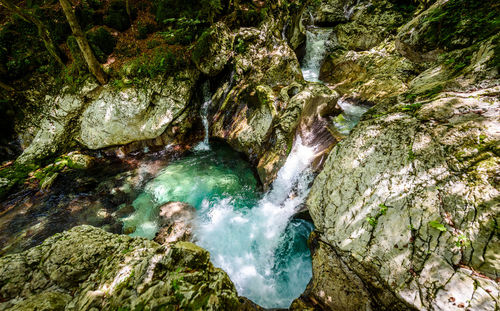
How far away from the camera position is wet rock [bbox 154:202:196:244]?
17.8 feet

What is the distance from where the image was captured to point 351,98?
867 centimetres

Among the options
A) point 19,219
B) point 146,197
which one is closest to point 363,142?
point 146,197

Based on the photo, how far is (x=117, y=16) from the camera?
928 cm

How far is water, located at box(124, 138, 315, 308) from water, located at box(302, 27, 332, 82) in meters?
7.90

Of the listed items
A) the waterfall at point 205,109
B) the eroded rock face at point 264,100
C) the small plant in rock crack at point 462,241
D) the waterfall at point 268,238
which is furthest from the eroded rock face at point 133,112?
the small plant in rock crack at point 462,241

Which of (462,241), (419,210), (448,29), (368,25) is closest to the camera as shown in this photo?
(462,241)

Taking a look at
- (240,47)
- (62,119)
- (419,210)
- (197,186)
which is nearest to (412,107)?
(419,210)

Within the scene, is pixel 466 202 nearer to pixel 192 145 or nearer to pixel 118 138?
pixel 192 145

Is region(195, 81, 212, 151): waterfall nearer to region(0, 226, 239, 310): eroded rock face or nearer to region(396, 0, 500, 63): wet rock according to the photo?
region(0, 226, 239, 310): eroded rock face

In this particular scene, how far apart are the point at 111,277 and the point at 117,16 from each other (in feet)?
40.6

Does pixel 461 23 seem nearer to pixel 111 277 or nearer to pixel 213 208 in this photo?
pixel 213 208

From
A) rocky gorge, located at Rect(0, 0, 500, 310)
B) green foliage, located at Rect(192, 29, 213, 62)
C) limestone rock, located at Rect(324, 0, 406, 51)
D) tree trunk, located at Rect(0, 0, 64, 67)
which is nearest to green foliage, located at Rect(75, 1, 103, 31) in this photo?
rocky gorge, located at Rect(0, 0, 500, 310)

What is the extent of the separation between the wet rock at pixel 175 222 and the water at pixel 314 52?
10506 mm

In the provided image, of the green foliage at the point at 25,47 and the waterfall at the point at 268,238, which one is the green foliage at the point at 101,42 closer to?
the green foliage at the point at 25,47
